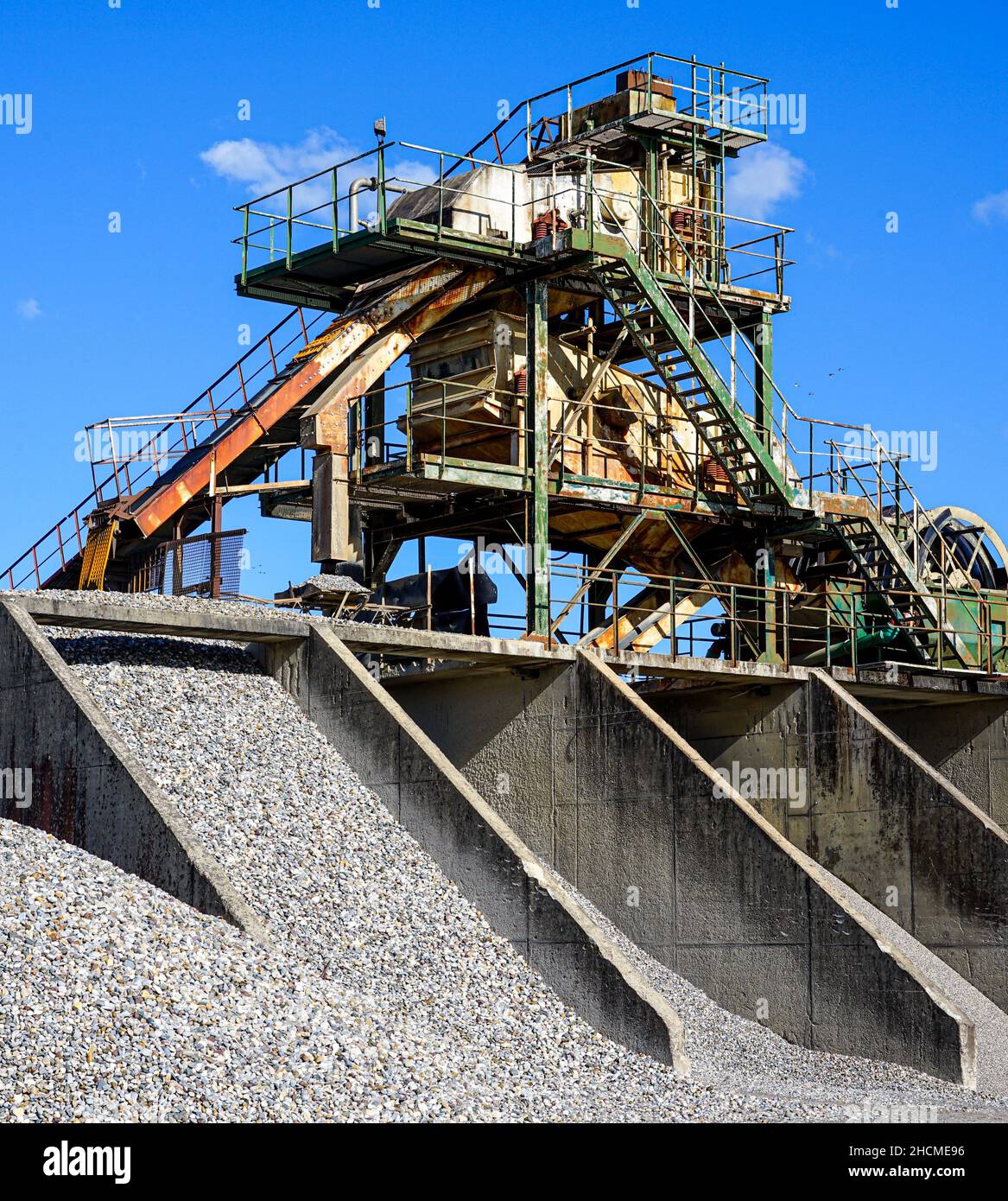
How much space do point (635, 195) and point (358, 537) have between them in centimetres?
703

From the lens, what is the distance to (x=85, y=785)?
1833 cm

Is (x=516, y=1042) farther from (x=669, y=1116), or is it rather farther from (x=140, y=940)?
(x=140, y=940)

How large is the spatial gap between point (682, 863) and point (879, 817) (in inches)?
136

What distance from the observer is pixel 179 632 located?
21422 mm

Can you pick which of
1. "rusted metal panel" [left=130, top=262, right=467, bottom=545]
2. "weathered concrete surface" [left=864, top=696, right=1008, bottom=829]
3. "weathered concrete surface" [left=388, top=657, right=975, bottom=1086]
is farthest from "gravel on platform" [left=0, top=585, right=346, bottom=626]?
"weathered concrete surface" [left=864, top=696, right=1008, bottom=829]

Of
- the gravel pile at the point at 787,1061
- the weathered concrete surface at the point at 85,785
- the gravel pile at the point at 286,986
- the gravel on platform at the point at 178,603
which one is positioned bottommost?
the gravel pile at the point at 787,1061

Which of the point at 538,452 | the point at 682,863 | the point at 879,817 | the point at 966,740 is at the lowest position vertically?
the point at 682,863

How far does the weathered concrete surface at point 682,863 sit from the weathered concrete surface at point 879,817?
302 centimetres

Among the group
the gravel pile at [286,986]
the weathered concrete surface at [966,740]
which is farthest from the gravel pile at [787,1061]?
the weathered concrete surface at [966,740]

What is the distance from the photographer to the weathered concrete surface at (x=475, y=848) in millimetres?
17469

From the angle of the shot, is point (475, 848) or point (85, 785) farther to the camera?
point (475, 848)

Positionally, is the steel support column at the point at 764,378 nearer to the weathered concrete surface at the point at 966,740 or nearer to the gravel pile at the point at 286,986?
the weathered concrete surface at the point at 966,740

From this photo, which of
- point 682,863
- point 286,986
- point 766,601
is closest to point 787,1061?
point 682,863

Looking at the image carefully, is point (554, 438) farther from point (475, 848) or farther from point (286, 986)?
point (286, 986)
